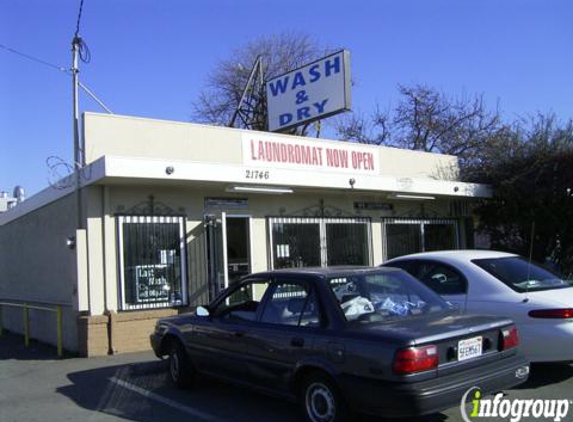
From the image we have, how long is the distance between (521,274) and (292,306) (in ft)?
10.5

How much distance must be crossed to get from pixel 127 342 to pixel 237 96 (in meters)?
23.3

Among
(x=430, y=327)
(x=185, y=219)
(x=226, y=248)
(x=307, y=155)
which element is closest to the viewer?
(x=430, y=327)

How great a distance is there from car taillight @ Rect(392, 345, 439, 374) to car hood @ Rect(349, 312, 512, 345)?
0.22 ft

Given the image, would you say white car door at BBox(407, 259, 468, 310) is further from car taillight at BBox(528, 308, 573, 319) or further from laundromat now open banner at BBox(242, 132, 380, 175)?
laundromat now open banner at BBox(242, 132, 380, 175)

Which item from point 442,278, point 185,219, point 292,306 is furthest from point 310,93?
point 292,306

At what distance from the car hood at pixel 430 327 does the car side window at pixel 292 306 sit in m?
0.53

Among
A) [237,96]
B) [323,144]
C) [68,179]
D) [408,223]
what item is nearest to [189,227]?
[68,179]

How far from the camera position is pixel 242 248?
12.6 meters

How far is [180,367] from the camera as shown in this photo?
735cm

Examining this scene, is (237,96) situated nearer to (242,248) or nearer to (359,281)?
(242,248)

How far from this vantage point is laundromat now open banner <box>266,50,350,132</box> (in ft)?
46.9

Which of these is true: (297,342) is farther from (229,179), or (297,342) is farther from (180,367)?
(229,179)

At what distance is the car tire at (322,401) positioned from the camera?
205 inches

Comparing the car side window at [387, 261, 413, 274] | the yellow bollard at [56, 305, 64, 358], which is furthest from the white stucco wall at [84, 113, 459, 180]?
the car side window at [387, 261, 413, 274]
